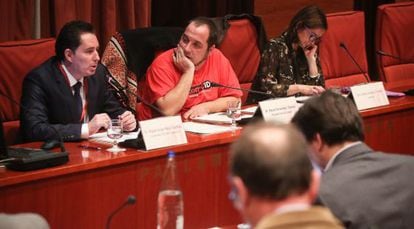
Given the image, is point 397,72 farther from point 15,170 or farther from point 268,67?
point 15,170

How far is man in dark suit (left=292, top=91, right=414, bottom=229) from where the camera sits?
92.3 inches

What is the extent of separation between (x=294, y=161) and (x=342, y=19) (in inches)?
155

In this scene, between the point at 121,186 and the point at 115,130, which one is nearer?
the point at 121,186

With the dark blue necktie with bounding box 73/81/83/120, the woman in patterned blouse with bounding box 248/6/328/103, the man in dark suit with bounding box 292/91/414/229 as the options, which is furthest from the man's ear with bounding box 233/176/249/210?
the woman in patterned blouse with bounding box 248/6/328/103

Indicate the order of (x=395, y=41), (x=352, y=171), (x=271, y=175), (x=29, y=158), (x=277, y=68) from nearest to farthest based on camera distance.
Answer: (x=271, y=175) → (x=352, y=171) → (x=29, y=158) → (x=277, y=68) → (x=395, y=41)

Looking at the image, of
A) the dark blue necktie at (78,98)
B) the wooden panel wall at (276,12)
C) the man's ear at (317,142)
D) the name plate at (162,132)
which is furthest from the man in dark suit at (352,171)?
the wooden panel wall at (276,12)

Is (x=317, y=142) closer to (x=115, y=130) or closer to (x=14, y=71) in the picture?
(x=115, y=130)

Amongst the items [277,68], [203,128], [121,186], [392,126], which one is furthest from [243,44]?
[121,186]

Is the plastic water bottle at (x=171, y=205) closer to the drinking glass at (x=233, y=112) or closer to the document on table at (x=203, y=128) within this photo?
the document on table at (x=203, y=128)

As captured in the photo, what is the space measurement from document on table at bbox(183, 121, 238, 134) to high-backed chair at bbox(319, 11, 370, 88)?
4.95 feet

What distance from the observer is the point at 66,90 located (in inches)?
158

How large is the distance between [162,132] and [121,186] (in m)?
0.30

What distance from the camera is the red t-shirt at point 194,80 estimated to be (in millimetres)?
4445

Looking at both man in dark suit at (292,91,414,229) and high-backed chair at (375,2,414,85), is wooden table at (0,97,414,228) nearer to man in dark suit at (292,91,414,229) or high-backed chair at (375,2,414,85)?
man in dark suit at (292,91,414,229)
